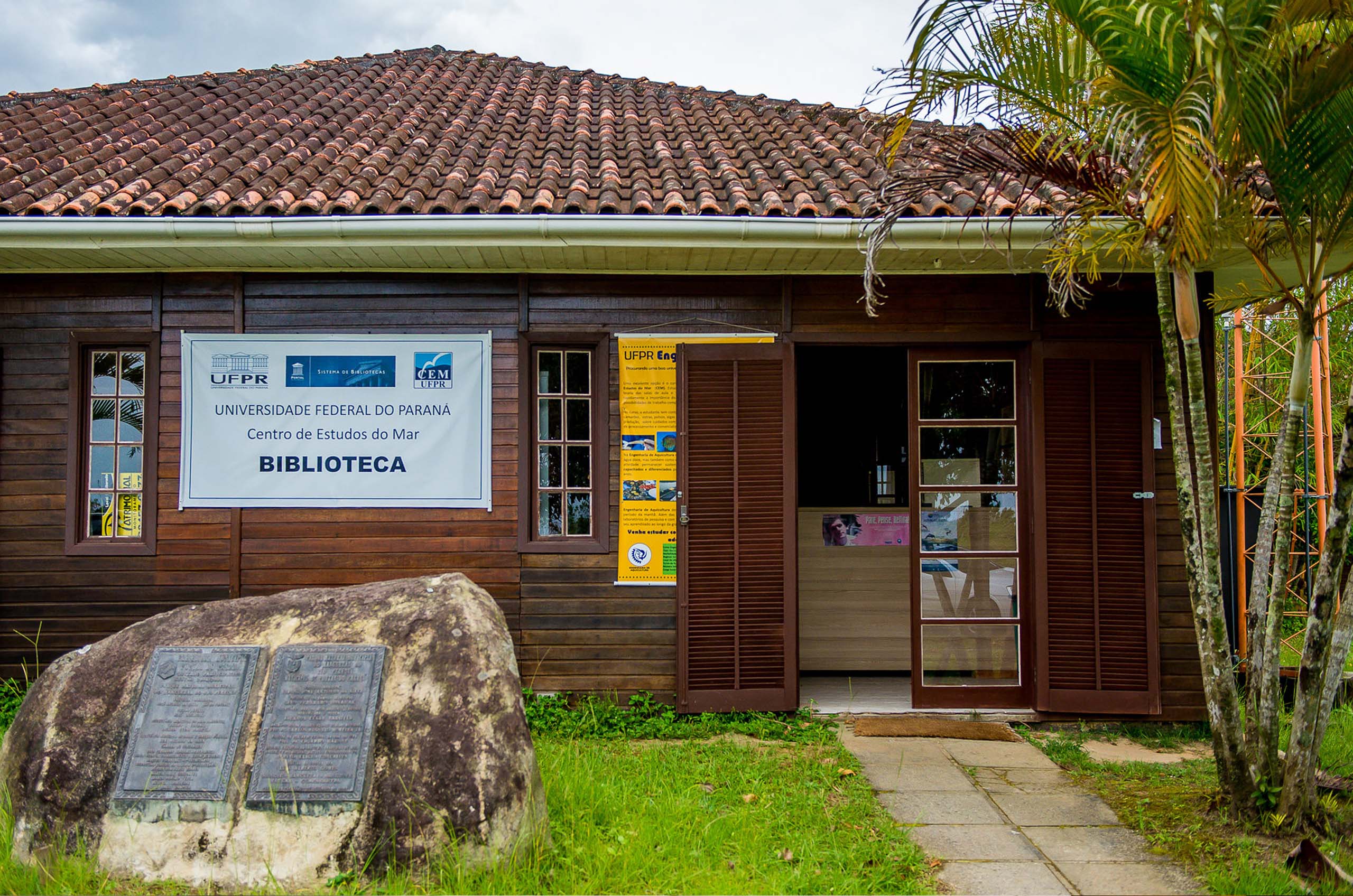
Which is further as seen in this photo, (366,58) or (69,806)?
(366,58)

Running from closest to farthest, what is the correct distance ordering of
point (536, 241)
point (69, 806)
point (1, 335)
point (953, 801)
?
1. point (69, 806)
2. point (953, 801)
3. point (536, 241)
4. point (1, 335)

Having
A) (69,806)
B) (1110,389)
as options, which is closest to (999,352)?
(1110,389)

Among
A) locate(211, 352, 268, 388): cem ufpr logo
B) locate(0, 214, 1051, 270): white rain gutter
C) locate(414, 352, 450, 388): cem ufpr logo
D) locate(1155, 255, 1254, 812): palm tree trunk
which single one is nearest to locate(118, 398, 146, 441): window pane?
locate(211, 352, 268, 388): cem ufpr logo

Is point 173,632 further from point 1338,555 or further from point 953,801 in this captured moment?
point 1338,555

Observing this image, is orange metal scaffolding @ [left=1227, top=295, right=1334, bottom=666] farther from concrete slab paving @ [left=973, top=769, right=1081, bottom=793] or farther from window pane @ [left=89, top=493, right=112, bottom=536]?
window pane @ [left=89, top=493, right=112, bottom=536]

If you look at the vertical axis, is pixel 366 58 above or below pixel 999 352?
above

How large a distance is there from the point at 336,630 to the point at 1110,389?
191 inches

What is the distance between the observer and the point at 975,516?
579cm

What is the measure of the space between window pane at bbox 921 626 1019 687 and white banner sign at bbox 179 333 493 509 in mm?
3069

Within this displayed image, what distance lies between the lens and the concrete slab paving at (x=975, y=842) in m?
3.66

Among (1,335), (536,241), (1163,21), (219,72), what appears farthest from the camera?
(219,72)

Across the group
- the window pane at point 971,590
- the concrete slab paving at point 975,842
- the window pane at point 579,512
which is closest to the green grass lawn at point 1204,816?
the concrete slab paving at point 975,842

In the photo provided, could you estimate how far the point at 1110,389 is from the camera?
5652mm

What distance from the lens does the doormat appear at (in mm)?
5316
